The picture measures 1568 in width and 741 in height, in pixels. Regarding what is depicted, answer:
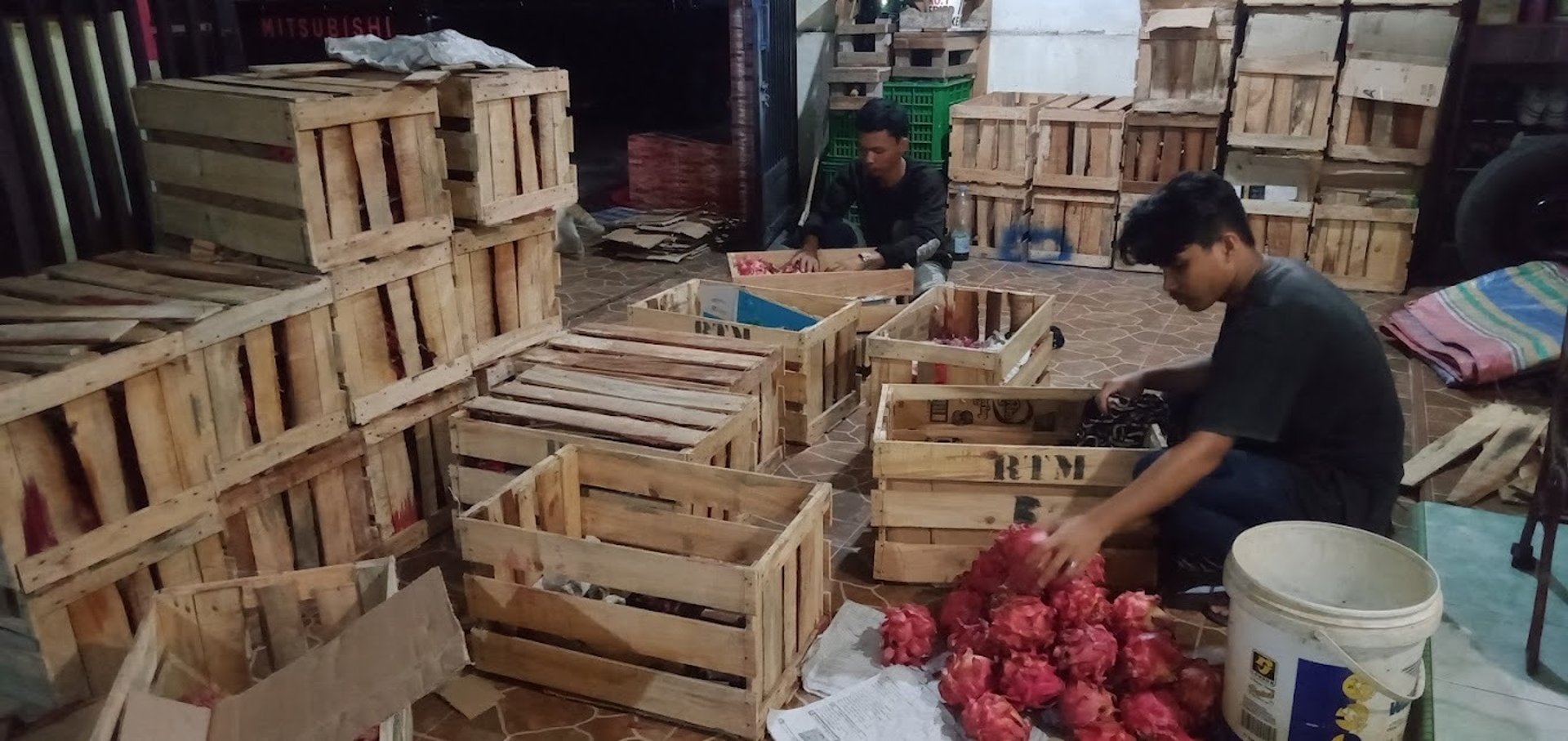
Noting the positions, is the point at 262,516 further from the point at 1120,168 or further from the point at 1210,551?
the point at 1120,168

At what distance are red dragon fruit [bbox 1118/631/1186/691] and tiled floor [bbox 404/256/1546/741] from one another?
537 millimetres

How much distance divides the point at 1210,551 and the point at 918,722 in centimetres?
119

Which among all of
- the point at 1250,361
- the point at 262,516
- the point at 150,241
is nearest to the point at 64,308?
the point at 262,516

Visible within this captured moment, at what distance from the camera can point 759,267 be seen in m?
6.34

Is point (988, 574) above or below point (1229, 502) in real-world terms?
below

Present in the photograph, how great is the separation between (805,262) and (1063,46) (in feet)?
15.9

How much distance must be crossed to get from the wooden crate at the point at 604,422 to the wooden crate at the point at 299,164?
0.71 m

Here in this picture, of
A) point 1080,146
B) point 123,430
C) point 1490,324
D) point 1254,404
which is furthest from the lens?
point 1080,146

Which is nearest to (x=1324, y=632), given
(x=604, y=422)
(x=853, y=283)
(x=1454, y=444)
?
(x=604, y=422)

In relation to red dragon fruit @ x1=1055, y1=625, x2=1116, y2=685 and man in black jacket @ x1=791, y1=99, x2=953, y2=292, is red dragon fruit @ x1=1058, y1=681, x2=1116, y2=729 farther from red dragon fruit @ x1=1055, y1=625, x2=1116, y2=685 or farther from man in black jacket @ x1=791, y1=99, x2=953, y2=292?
man in black jacket @ x1=791, y1=99, x2=953, y2=292

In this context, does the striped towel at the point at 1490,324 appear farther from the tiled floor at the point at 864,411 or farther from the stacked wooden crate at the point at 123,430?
the stacked wooden crate at the point at 123,430

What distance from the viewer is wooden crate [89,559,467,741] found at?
2.56 metres

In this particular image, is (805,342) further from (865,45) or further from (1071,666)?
(865,45)

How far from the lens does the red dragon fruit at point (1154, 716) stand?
2.92m
